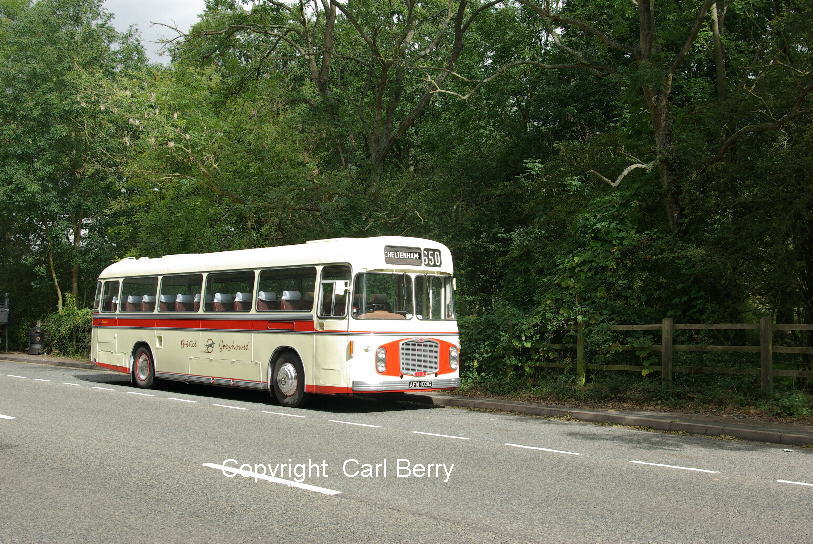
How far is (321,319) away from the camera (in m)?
15.3

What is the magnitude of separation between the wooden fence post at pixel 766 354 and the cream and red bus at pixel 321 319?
16.9 feet

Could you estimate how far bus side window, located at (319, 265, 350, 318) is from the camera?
49.1ft

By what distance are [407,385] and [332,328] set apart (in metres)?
1.63

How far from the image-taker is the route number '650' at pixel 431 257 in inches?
627

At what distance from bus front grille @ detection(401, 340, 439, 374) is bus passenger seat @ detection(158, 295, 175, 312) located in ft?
22.5

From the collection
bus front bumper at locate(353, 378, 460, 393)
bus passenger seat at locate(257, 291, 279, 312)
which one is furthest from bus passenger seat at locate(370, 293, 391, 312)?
bus passenger seat at locate(257, 291, 279, 312)

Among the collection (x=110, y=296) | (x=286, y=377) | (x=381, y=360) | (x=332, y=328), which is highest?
(x=110, y=296)

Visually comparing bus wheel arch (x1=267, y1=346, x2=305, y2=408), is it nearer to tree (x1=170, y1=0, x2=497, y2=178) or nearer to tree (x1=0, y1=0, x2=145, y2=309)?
tree (x1=170, y1=0, x2=497, y2=178)

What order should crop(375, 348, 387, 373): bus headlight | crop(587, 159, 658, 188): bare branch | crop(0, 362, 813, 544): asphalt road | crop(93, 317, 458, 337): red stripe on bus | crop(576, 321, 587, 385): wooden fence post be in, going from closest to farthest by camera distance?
→ 1. crop(0, 362, 813, 544): asphalt road
2. crop(375, 348, 387, 373): bus headlight
3. crop(93, 317, 458, 337): red stripe on bus
4. crop(576, 321, 587, 385): wooden fence post
5. crop(587, 159, 658, 188): bare branch

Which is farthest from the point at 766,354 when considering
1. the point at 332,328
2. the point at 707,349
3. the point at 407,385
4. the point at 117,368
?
the point at 117,368

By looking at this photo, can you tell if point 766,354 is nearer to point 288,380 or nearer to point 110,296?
point 288,380

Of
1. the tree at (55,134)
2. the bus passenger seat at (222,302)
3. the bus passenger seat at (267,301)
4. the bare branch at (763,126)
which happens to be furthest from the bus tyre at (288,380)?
the tree at (55,134)

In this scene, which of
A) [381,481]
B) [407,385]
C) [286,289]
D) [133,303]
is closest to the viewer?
[381,481]

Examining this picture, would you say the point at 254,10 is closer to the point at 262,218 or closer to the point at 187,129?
the point at 187,129
